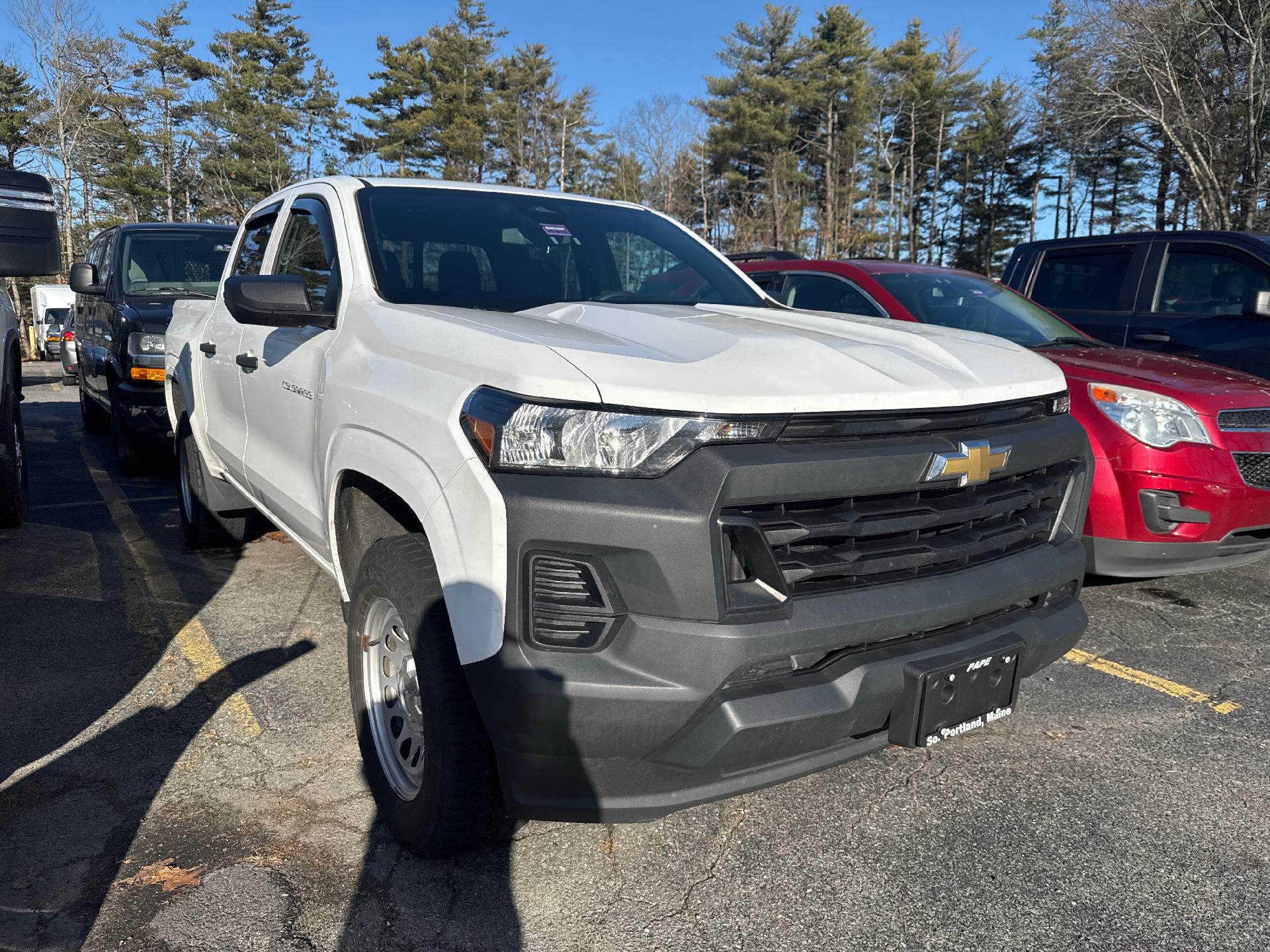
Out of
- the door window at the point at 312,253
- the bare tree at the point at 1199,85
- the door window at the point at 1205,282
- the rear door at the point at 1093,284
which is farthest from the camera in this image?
the bare tree at the point at 1199,85

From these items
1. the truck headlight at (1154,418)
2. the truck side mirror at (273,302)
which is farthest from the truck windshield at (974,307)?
the truck side mirror at (273,302)

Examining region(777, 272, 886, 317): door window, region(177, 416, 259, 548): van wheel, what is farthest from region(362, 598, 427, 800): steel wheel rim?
region(777, 272, 886, 317): door window

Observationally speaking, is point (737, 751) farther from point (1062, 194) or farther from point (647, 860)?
point (1062, 194)

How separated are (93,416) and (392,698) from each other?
9.30m

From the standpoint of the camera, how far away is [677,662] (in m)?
1.90

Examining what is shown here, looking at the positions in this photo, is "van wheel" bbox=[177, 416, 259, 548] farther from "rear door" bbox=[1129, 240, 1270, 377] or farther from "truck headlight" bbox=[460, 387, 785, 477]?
"rear door" bbox=[1129, 240, 1270, 377]

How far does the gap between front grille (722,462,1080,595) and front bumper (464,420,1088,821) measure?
5 cm

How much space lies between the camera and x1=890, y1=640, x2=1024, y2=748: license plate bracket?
2.12m

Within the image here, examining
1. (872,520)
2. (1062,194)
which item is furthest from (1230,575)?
(1062,194)

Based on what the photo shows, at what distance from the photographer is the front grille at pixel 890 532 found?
2.03 metres

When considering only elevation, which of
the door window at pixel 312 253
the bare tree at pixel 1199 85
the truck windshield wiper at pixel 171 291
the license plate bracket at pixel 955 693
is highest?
the bare tree at pixel 1199 85

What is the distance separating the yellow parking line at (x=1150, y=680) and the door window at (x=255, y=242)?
380 cm

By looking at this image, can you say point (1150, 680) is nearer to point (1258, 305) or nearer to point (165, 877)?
point (1258, 305)

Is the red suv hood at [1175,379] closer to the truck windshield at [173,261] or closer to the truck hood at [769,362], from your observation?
the truck hood at [769,362]
